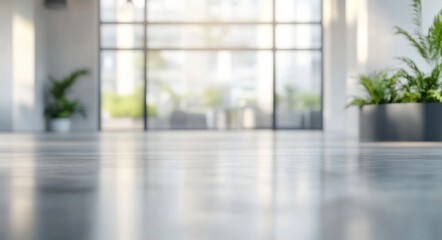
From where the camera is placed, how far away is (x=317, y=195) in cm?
294

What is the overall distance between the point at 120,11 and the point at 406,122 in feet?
47.9

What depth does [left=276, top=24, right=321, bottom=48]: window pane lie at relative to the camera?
75.9ft

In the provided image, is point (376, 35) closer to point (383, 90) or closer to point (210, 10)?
point (383, 90)

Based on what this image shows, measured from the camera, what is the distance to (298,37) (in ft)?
76.0

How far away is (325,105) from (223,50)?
3.94 m

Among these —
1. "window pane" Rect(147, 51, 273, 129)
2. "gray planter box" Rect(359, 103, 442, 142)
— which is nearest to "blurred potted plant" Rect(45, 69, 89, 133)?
"window pane" Rect(147, 51, 273, 129)

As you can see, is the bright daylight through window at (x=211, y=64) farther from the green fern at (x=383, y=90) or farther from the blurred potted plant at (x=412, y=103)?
the blurred potted plant at (x=412, y=103)

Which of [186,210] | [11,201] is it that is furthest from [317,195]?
[11,201]

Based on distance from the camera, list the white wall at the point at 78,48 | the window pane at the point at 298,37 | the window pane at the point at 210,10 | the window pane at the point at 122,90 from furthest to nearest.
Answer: the window pane at the point at 210,10
the window pane at the point at 298,37
the window pane at the point at 122,90
the white wall at the point at 78,48

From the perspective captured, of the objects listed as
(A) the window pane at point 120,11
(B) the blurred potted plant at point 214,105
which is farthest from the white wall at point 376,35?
(A) the window pane at point 120,11

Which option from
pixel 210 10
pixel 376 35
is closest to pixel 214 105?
pixel 210 10

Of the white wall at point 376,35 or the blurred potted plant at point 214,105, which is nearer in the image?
the white wall at point 376,35

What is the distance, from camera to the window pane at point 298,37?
23141mm

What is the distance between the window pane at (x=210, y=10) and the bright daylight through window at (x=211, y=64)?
32mm
